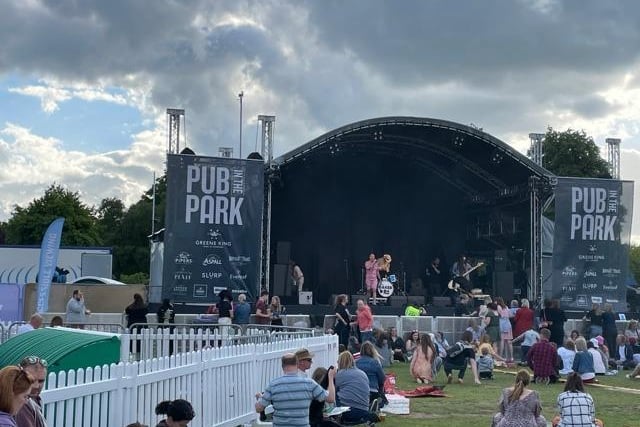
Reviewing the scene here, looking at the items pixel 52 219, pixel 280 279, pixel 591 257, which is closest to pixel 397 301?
pixel 280 279

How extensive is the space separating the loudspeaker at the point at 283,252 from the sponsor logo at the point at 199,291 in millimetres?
6087

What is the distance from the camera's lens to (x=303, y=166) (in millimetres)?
31109

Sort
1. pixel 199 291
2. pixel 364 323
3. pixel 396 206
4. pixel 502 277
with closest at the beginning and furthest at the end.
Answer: pixel 364 323 → pixel 199 291 → pixel 502 277 → pixel 396 206

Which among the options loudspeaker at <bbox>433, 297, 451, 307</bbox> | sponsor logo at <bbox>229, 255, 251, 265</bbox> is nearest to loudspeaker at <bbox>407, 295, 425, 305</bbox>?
loudspeaker at <bbox>433, 297, 451, 307</bbox>

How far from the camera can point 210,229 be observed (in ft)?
84.2

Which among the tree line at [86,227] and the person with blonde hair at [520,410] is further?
the tree line at [86,227]

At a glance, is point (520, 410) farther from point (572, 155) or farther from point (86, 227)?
point (86, 227)

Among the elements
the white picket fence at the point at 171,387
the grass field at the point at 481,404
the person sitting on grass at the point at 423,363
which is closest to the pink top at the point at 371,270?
the grass field at the point at 481,404

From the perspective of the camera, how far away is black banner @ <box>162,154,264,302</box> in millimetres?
25219

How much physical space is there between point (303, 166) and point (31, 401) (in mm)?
26112

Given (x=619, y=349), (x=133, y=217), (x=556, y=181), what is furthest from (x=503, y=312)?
(x=133, y=217)

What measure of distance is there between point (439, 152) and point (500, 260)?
13.5ft

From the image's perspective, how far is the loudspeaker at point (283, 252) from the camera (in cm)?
3112

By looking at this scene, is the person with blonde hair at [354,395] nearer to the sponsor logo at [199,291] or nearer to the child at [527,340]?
the child at [527,340]
